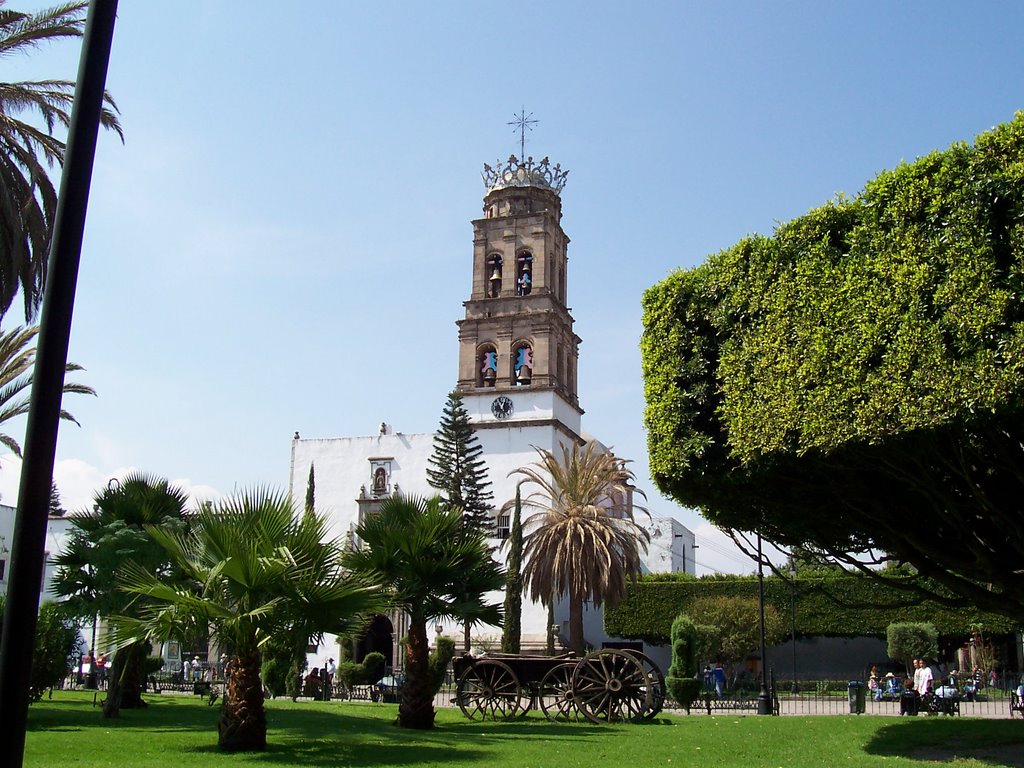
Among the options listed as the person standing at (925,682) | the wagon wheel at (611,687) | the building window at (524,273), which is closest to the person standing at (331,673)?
the wagon wheel at (611,687)

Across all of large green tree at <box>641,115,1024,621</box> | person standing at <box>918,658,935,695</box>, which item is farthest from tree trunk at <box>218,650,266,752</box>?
person standing at <box>918,658,935,695</box>

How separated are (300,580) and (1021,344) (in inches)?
360

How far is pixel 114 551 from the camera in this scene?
17.1 metres

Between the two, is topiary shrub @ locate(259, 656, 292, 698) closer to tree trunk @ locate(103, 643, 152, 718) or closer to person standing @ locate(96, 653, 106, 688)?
person standing @ locate(96, 653, 106, 688)

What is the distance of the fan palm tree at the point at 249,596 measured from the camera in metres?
13.2

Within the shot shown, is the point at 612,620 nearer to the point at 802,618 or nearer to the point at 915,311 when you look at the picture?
the point at 802,618

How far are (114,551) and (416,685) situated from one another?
5729 mm

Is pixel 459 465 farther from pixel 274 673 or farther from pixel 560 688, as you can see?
pixel 560 688

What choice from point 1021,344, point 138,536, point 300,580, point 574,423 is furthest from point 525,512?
point 1021,344

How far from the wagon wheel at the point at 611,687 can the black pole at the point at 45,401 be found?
17023 mm

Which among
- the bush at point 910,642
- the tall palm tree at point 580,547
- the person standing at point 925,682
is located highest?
the tall palm tree at point 580,547

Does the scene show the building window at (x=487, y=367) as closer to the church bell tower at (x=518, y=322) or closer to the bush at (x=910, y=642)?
the church bell tower at (x=518, y=322)

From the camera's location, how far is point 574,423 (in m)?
47.8

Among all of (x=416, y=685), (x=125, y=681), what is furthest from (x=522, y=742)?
(x=125, y=681)
